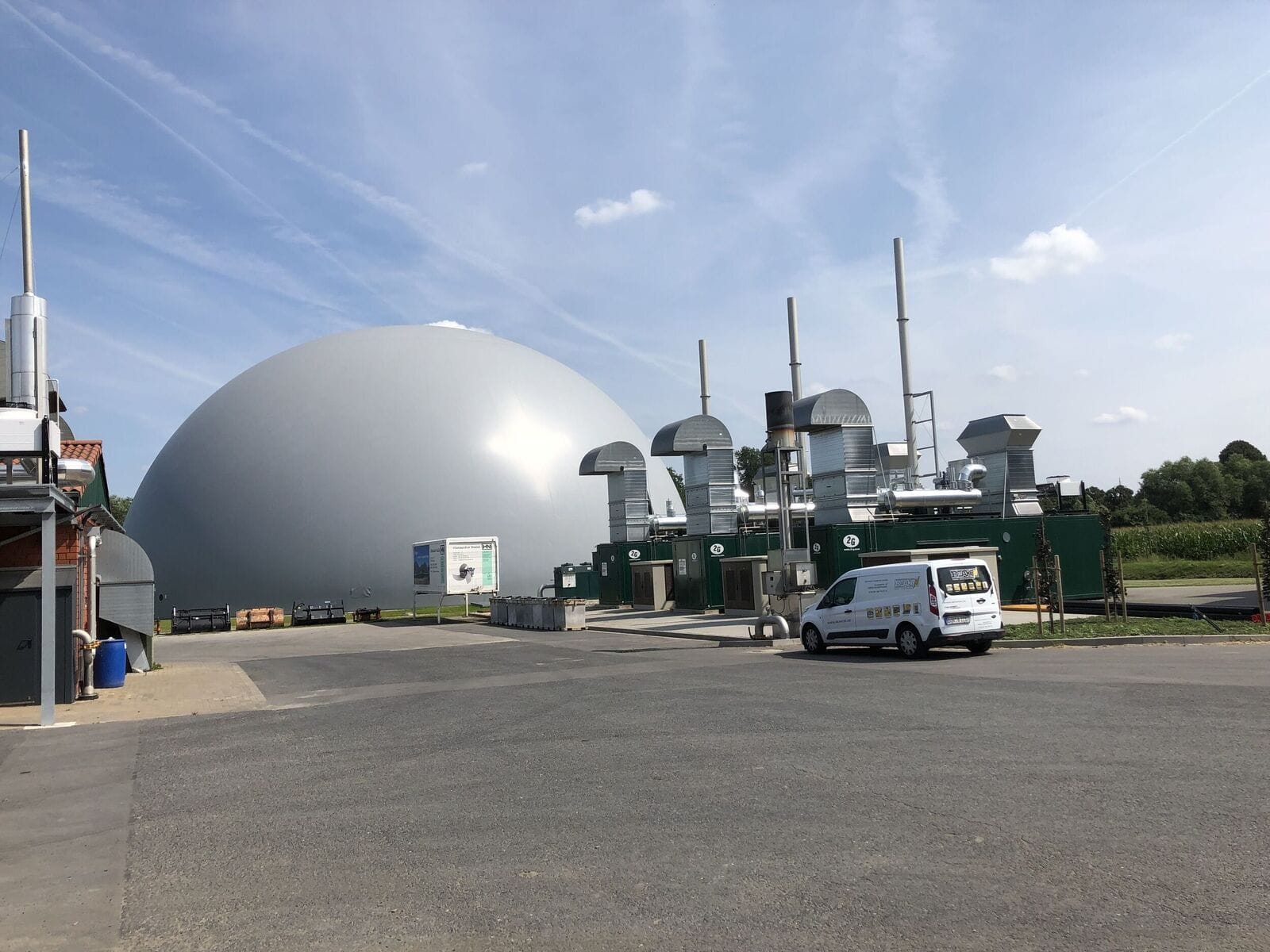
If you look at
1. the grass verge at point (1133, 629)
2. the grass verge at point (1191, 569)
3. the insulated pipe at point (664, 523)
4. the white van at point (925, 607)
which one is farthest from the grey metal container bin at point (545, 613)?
the grass verge at point (1191, 569)

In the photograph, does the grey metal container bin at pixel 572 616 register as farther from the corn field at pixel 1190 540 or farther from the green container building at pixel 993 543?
the corn field at pixel 1190 540

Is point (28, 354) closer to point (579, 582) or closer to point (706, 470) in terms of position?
point (706, 470)

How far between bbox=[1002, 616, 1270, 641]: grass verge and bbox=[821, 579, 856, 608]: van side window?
3.08 m

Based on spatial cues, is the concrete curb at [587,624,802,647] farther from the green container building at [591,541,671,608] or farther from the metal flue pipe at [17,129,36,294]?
the metal flue pipe at [17,129,36,294]


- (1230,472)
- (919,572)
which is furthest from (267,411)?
(1230,472)

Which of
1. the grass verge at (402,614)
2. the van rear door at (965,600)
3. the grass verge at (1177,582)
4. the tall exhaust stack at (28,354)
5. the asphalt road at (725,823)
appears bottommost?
the asphalt road at (725,823)

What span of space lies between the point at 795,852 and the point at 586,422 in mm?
44218

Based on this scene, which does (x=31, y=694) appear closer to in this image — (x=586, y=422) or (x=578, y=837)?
(x=578, y=837)

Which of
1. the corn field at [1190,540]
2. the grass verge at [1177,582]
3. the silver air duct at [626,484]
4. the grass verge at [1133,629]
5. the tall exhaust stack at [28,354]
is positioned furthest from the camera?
the corn field at [1190,540]

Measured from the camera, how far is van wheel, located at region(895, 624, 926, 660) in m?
17.1

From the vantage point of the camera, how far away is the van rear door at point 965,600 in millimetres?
16891

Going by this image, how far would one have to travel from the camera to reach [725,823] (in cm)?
660

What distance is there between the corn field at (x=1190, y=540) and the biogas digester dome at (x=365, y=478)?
27.2m

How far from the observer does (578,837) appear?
254 inches
